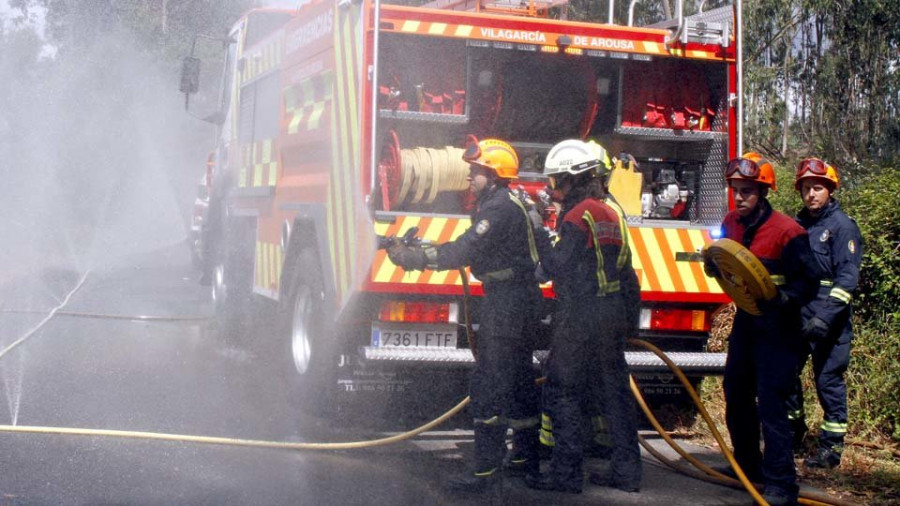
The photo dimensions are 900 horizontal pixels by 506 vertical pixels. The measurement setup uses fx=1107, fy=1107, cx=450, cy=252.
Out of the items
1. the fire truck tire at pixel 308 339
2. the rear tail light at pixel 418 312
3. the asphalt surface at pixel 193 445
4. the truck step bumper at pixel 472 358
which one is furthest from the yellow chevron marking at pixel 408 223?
the asphalt surface at pixel 193 445

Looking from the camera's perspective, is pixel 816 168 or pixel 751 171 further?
pixel 816 168

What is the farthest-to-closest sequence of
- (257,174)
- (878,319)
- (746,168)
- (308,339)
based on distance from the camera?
(257,174)
(308,339)
(878,319)
(746,168)

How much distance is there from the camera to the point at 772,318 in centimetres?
565

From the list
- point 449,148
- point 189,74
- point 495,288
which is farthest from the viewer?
point 189,74

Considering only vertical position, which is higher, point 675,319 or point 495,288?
point 495,288

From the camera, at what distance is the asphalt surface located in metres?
5.54

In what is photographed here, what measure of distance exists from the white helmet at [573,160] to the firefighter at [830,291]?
1551 mm

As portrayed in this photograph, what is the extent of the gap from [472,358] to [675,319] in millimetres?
1471

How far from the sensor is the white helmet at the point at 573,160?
5977 mm

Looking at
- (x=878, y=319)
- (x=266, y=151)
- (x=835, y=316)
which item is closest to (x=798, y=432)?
(x=835, y=316)

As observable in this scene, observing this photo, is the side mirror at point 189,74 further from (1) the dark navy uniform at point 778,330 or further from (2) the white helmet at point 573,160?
(1) the dark navy uniform at point 778,330

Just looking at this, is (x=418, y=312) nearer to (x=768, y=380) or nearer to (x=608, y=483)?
(x=608, y=483)

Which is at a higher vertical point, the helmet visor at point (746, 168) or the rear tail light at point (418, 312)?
the helmet visor at point (746, 168)

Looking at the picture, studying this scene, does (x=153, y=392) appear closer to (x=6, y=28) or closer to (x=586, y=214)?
(x=586, y=214)
